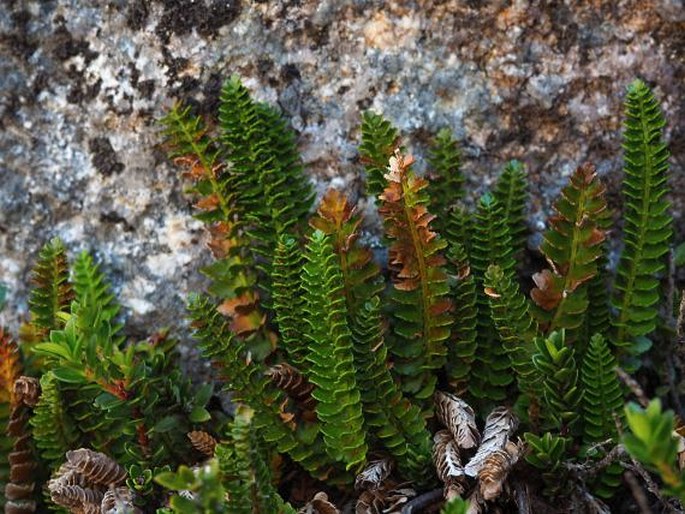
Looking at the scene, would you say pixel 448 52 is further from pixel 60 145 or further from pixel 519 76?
pixel 60 145

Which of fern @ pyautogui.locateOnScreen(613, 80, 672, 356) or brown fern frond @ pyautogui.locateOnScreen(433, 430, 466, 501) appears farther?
fern @ pyautogui.locateOnScreen(613, 80, 672, 356)

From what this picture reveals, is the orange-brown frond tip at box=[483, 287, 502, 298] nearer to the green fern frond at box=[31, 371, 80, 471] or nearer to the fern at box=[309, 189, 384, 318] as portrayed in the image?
the fern at box=[309, 189, 384, 318]

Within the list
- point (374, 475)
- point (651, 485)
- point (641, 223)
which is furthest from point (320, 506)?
point (641, 223)

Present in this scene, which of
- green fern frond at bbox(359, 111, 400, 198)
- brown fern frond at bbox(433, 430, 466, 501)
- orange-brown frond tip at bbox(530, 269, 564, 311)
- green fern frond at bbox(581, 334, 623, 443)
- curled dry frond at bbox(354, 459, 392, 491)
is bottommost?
curled dry frond at bbox(354, 459, 392, 491)

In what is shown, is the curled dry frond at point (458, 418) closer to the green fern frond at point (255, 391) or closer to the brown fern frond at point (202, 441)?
the green fern frond at point (255, 391)

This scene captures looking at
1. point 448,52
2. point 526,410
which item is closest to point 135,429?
point 526,410

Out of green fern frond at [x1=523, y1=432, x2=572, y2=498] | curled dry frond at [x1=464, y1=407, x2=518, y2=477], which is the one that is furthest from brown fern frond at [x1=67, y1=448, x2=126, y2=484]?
green fern frond at [x1=523, y1=432, x2=572, y2=498]
